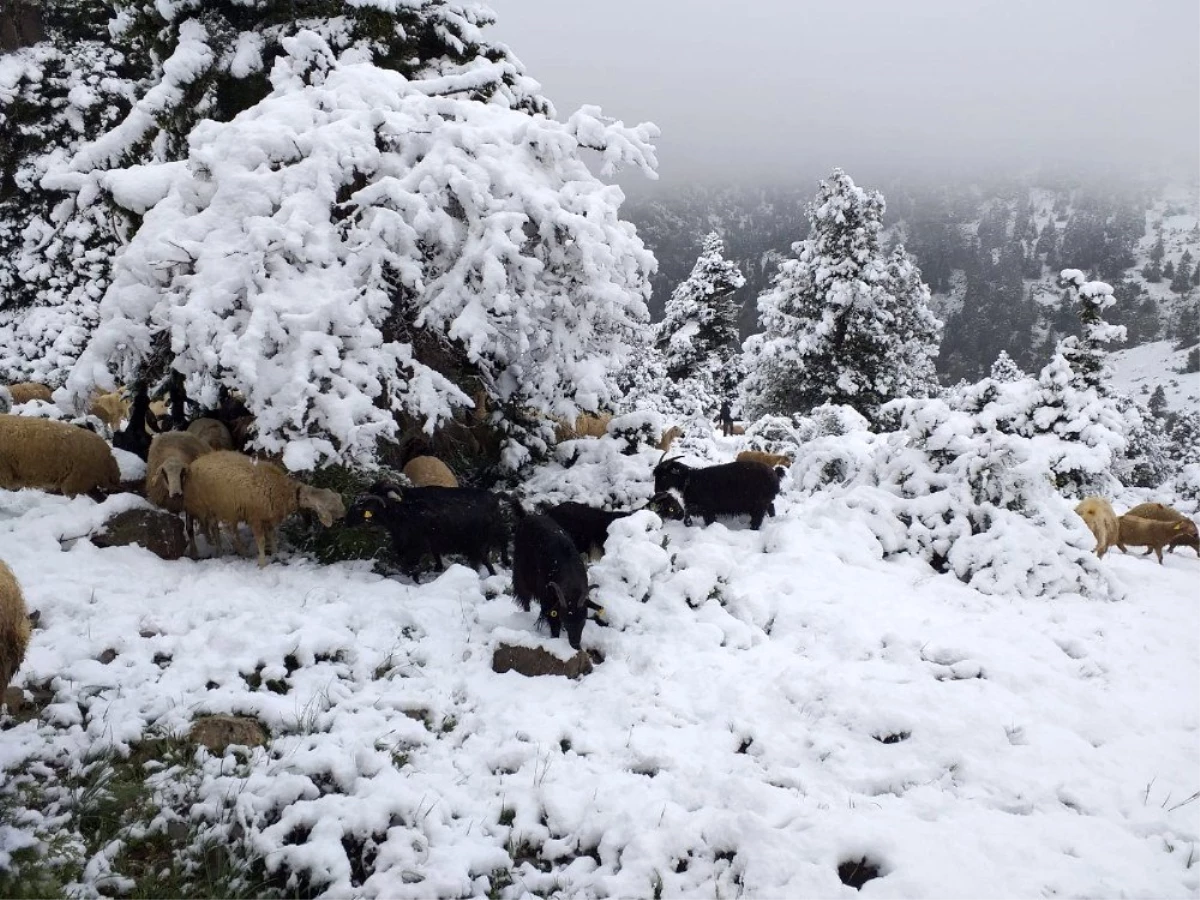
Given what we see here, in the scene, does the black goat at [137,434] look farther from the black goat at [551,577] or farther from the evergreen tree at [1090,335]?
the evergreen tree at [1090,335]

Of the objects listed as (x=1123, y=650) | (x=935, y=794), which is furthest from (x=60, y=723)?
(x=1123, y=650)

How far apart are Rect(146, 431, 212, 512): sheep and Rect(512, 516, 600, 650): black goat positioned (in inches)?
149

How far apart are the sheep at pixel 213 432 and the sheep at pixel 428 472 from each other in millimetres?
2502

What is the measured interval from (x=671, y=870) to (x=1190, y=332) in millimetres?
222861

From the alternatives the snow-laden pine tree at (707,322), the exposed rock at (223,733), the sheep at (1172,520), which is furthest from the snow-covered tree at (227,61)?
the snow-laden pine tree at (707,322)

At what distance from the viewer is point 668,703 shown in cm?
536

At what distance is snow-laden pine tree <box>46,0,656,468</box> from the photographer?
6.99m

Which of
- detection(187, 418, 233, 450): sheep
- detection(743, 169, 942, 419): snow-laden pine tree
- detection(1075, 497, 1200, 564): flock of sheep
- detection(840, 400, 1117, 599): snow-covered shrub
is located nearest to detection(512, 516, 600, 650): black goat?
detection(840, 400, 1117, 599): snow-covered shrub

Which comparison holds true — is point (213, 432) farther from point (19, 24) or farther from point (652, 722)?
point (19, 24)

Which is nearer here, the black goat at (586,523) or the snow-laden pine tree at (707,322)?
the black goat at (586,523)

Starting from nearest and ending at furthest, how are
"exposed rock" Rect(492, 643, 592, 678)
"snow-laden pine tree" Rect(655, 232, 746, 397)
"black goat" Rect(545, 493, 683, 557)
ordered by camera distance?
"exposed rock" Rect(492, 643, 592, 678) → "black goat" Rect(545, 493, 683, 557) → "snow-laden pine tree" Rect(655, 232, 746, 397)

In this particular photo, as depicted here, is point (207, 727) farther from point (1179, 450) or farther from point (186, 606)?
point (1179, 450)

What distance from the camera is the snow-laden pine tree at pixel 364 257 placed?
6.99 metres

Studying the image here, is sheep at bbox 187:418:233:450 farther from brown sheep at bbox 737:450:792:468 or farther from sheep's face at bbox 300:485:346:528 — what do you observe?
brown sheep at bbox 737:450:792:468
